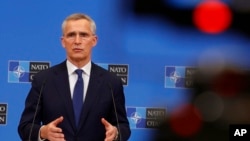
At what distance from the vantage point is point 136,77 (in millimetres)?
2678

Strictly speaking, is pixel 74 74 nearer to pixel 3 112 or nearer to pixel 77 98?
pixel 77 98

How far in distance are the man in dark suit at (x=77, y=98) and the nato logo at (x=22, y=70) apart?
3.53 feet

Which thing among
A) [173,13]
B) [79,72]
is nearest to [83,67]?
[79,72]

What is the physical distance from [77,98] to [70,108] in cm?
6

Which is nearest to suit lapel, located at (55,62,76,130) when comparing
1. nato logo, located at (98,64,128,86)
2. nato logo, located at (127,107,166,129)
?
nato logo, located at (98,64,128,86)

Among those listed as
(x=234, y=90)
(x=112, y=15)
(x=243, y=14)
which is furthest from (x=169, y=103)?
(x=243, y=14)

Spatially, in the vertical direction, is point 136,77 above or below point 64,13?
below

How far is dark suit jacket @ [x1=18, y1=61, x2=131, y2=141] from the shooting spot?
4.76ft

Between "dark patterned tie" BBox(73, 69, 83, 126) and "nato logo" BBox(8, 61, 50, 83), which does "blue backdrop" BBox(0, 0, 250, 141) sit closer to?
"nato logo" BBox(8, 61, 50, 83)

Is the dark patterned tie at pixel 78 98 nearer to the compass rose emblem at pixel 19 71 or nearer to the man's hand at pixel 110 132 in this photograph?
the man's hand at pixel 110 132

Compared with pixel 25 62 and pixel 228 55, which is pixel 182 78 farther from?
pixel 25 62

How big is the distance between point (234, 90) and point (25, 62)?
130 centimetres

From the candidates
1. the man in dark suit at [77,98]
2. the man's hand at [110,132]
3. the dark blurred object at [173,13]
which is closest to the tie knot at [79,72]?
the man in dark suit at [77,98]

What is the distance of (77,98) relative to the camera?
150 centimetres
